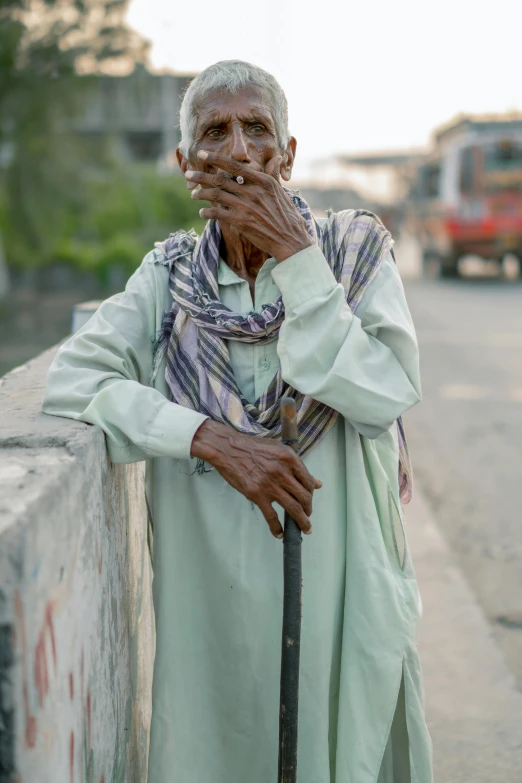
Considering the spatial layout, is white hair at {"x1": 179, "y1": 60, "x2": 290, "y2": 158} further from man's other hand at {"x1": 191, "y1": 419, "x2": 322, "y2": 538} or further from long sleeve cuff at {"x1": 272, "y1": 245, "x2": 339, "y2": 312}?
man's other hand at {"x1": 191, "y1": 419, "x2": 322, "y2": 538}

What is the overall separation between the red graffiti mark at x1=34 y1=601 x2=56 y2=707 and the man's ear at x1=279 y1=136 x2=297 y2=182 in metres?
1.04

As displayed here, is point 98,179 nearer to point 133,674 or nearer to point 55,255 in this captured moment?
point 55,255

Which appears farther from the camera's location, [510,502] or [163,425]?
[510,502]

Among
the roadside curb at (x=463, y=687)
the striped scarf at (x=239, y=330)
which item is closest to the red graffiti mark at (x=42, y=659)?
the striped scarf at (x=239, y=330)

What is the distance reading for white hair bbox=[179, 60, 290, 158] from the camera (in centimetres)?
176

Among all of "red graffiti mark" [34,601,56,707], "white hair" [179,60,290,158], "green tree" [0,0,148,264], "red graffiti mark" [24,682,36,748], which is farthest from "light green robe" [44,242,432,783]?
"green tree" [0,0,148,264]

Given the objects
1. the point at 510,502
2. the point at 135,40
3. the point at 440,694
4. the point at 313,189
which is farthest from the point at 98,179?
the point at 313,189

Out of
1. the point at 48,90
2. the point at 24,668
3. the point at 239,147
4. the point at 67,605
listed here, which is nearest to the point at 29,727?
the point at 24,668

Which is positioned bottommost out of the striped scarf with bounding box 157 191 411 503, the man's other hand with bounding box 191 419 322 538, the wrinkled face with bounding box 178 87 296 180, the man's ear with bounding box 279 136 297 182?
the man's other hand with bounding box 191 419 322 538

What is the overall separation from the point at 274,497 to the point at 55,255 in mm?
17138

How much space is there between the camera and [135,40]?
13.9 meters

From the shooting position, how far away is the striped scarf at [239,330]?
1707 millimetres

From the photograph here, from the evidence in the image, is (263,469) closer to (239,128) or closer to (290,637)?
(290,637)

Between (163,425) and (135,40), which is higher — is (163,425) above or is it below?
below
